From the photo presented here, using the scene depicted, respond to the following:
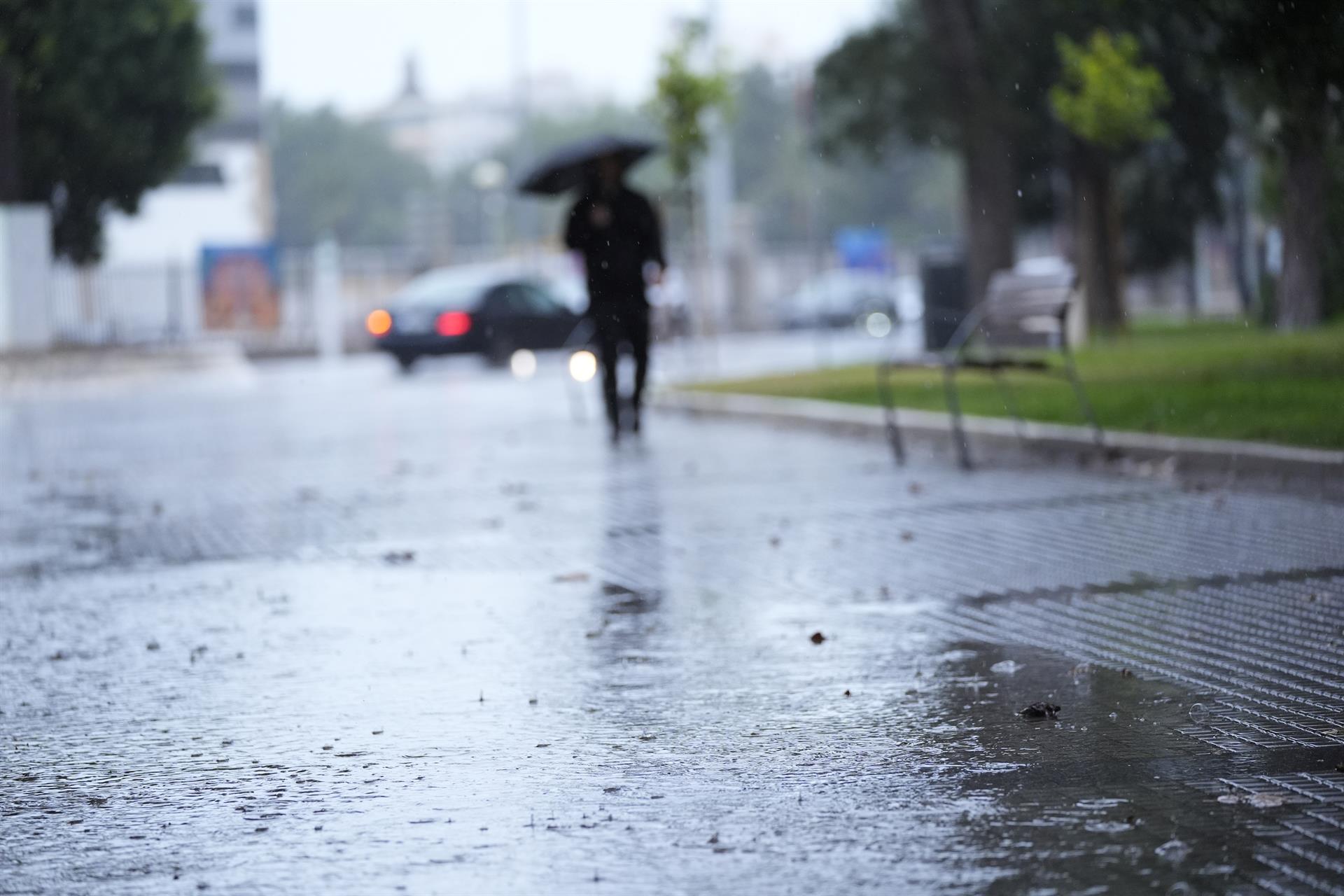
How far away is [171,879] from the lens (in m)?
3.87

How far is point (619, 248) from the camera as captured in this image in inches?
593

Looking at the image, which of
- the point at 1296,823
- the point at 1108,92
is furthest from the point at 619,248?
the point at 1296,823

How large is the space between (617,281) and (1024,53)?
51.8 ft

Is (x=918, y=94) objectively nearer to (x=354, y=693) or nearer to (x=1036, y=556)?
(x=1036, y=556)

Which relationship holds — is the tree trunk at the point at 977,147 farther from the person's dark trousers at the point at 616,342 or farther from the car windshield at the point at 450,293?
the person's dark trousers at the point at 616,342

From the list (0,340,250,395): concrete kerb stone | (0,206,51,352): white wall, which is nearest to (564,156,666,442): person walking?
(0,340,250,395): concrete kerb stone

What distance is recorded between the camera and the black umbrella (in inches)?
722

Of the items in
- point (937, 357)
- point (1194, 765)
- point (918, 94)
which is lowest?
point (1194, 765)

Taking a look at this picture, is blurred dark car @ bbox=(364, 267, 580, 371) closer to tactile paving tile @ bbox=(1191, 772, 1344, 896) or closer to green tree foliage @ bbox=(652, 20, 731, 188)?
green tree foliage @ bbox=(652, 20, 731, 188)

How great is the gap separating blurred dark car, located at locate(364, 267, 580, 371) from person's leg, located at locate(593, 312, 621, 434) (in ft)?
51.5

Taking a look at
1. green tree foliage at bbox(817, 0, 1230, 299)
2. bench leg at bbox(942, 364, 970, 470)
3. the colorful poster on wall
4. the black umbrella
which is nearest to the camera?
bench leg at bbox(942, 364, 970, 470)

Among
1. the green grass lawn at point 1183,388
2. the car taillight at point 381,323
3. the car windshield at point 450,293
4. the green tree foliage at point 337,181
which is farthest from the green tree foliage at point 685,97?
the green tree foliage at point 337,181

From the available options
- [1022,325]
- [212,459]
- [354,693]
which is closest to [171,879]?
[354,693]

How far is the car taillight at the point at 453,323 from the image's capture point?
30.9m
